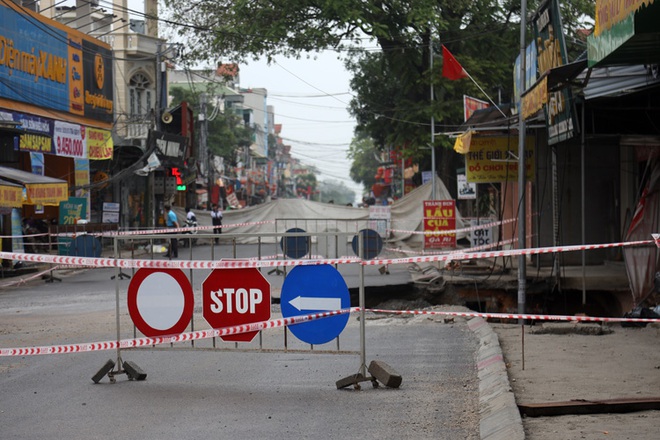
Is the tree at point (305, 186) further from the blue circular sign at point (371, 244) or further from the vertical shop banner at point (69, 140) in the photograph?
the blue circular sign at point (371, 244)

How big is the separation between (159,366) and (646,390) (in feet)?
17.0

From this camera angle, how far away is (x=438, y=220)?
75.9ft

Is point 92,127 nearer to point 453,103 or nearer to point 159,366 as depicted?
point 453,103

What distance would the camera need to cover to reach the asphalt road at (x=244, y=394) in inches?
272

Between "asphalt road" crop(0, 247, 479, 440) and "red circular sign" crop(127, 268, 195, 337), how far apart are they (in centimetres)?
25

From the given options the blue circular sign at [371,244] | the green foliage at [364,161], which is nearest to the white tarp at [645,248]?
the blue circular sign at [371,244]

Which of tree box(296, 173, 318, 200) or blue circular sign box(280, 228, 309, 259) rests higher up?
tree box(296, 173, 318, 200)

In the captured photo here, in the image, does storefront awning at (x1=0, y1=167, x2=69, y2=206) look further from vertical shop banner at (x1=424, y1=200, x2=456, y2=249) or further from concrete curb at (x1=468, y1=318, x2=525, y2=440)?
concrete curb at (x1=468, y1=318, x2=525, y2=440)

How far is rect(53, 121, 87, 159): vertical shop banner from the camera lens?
2872 centimetres

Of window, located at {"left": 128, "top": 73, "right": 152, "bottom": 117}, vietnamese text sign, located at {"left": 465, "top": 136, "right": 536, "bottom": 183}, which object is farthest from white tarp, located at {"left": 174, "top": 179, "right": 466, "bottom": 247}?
vietnamese text sign, located at {"left": 465, "top": 136, "right": 536, "bottom": 183}

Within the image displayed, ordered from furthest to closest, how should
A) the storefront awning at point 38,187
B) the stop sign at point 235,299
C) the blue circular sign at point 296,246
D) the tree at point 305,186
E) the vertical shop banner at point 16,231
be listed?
the tree at point 305,186 < the vertical shop banner at point 16,231 < the storefront awning at point 38,187 < the blue circular sign at point 296,246 < the stop sign at point 235,299

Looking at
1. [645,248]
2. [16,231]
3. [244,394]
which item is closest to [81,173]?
[16,231]

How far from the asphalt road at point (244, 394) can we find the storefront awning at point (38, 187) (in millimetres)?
9781

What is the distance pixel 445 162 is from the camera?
37469 mm
